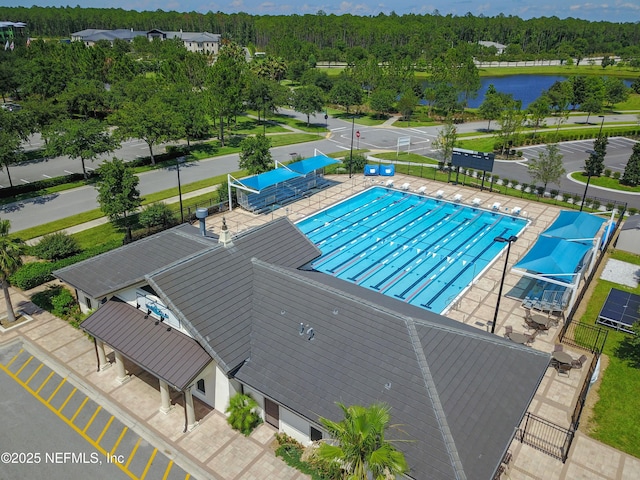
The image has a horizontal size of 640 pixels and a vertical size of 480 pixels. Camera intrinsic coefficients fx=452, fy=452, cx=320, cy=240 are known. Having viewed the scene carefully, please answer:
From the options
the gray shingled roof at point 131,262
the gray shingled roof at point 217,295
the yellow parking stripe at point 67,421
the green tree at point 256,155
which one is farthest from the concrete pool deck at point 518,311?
the yellow parking stripe at point 67,421

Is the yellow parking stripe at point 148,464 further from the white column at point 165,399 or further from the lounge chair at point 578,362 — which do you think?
the lounge chair at point 578,362

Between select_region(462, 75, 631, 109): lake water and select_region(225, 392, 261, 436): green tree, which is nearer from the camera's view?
select_region(225, 392, 261, 436): green tree

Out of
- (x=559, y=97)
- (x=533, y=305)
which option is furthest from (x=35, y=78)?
(x=559, y=97)

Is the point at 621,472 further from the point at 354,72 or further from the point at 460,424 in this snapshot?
the point at 354,72

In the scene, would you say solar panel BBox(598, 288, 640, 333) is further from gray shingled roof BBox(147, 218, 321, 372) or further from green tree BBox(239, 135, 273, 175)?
green tree BBox(239, 135, 273, 175)

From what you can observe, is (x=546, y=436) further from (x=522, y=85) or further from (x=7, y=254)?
(x=522, y=85)

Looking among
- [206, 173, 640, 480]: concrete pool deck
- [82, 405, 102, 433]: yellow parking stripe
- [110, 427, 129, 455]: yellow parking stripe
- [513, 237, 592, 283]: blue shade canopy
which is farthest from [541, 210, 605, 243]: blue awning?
[82, 405, 102, 433]: yellow parking stripe
